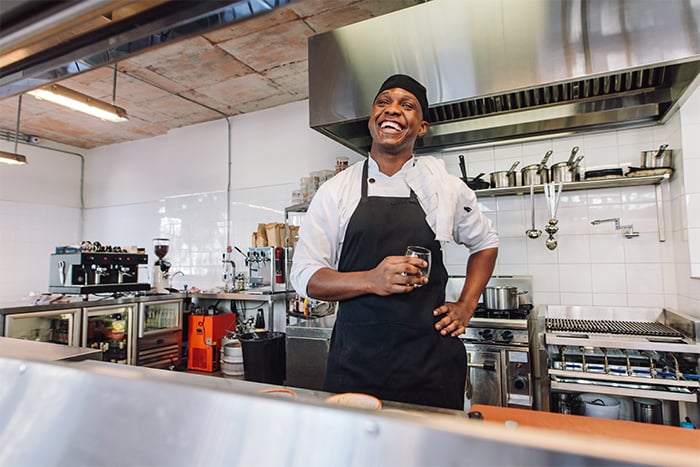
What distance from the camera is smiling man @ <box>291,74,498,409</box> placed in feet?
4.00

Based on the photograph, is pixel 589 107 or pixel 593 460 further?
pixel 589 107

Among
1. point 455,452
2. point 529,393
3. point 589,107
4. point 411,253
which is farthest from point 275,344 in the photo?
point 455,452

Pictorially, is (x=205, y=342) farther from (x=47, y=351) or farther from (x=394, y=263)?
(x=394, y=263)

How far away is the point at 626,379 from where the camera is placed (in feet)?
7.02

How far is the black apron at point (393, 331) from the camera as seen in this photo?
3.99ft

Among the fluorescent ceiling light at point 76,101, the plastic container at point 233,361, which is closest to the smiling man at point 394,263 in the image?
the fluorescent ceiling light at point 76,101

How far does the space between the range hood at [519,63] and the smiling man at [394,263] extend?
3.80 ft

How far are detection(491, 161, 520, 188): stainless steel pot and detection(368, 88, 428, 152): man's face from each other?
179 cm

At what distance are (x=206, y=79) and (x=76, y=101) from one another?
4.28 ft

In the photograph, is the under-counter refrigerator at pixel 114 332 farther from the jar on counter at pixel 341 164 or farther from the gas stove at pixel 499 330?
the gas stove at pixel 499 330

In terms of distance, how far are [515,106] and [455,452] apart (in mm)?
2685

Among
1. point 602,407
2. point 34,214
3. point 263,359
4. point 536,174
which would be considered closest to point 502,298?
point 602,407

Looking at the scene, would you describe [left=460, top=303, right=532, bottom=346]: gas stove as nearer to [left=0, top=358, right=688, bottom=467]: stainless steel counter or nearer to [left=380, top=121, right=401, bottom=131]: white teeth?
[left=380, top=121, right=401, bottom=131]: white teeth

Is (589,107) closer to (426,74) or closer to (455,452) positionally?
(426,74)
